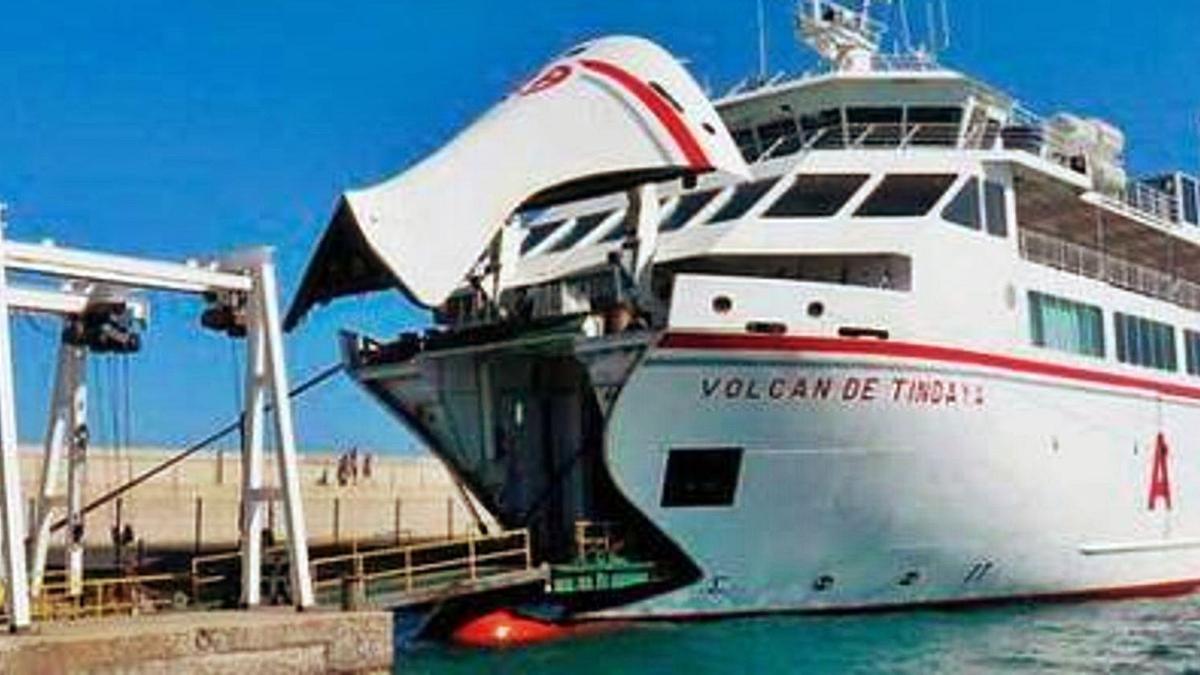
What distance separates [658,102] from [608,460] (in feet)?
17.5

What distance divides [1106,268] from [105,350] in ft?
68.5

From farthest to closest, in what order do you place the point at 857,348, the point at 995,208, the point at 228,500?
the point at 228,500 → the point at 995,208 → the point at 857,348

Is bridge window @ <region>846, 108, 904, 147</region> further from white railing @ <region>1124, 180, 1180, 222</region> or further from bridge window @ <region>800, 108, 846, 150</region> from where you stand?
white railing @ <region>1124, 180, 1180, 222</region>

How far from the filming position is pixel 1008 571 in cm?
2577

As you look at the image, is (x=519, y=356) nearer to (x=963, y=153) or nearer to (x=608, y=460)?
(x=608, y=460)

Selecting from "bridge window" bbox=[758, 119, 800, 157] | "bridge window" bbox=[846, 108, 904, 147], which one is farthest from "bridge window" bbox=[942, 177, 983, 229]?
"bridge window" bbox=[758, 119, 800, 157]

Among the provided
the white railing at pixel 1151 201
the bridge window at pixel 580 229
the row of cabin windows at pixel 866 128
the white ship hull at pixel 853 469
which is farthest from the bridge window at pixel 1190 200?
the bridge window at pixel 580 229

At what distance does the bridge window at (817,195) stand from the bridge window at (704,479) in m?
4.77

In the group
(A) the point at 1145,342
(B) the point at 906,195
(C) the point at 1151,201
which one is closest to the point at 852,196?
(B) the point at 906,195

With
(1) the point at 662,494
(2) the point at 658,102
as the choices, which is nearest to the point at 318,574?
(1) the point at 662,494

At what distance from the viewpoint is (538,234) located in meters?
29.6

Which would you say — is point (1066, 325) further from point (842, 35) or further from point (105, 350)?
point (105, 350)

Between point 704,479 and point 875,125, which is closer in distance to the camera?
point 704,479

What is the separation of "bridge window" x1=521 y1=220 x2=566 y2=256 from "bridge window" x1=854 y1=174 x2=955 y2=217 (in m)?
6.24
